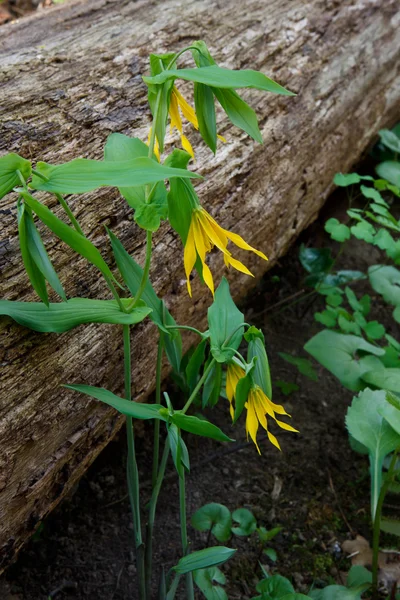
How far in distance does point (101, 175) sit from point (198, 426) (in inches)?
14.7

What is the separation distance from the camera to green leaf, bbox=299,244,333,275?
2004 mm

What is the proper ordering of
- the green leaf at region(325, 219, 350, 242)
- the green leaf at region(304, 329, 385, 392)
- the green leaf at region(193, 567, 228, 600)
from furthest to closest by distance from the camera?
the green leaf at region(325, 219, 350, 242), the green leaf at region(304, 329, 385, 392), the green leaf at region(193, 567, 228, 600)

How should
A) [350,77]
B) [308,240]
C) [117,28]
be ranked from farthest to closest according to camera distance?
[308,240] → [350,77] → [117,28]

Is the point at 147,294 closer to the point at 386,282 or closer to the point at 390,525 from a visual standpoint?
the point at 390,525

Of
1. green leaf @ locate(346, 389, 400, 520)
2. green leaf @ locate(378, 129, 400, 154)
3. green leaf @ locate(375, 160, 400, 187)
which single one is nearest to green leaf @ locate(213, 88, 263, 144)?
green leaf @ locate(346, 389, 400, 520)

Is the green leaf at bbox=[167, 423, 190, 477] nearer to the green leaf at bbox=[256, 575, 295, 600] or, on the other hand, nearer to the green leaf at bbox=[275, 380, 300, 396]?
the green leaf at bbox=[256, 575, 295, 600]

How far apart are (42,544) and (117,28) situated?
1381mm

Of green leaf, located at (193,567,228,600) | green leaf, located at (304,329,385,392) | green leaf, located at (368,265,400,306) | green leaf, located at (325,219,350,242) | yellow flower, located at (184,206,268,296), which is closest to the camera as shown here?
yellow flower, located at (184,206,268,296)

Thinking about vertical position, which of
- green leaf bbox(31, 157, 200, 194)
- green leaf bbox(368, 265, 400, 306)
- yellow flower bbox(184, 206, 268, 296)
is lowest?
green leaf bbox(368, 265, 400, 306)

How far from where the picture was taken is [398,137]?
2424 millimetres

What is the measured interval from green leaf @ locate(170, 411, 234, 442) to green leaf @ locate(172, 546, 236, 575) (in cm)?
21

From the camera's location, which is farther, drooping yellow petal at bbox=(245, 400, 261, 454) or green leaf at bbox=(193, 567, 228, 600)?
green leaf at bbox=(193, 567, 228, 600)

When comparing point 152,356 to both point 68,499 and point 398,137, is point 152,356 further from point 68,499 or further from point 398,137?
point 398,137

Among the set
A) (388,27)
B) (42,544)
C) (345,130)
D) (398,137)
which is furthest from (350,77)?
(42,544)
